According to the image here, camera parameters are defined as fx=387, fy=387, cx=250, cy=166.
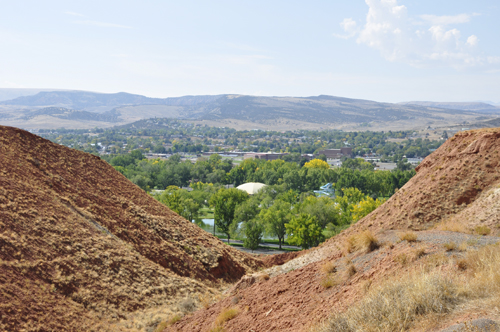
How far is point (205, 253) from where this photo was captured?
2320cm

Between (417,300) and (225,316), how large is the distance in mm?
6565

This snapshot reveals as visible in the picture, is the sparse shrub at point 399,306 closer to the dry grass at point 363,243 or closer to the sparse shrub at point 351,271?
the sparse shrub at point 351,271

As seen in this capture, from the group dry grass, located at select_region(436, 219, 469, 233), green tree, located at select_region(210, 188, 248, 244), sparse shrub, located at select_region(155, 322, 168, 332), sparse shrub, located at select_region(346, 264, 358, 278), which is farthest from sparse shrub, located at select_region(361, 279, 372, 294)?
green tree, located at select_region(210, 188, 248, 244)

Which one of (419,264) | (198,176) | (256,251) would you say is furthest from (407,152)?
(419,264)

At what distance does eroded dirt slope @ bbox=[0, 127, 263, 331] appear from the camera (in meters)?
14.4

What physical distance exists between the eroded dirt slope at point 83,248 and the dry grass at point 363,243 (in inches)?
336

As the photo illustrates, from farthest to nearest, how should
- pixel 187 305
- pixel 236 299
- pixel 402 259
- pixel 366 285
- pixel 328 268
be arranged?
pixel 187 305 < pixel 236 299 < pixel 328 268 < pixel 402 259 < pixel 366 285

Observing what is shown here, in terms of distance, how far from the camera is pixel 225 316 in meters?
12.5

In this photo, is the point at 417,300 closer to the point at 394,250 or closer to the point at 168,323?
the point at 394,250

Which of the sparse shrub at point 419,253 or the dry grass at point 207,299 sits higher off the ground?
the sparse shrub at point 419,253

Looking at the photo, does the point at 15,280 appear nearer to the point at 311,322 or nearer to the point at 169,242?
the point at 169,242

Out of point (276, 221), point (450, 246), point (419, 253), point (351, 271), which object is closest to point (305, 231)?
point (276, 221)

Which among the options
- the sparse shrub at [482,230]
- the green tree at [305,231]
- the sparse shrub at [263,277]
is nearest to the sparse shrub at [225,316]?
the sparse shrub at [263,277]

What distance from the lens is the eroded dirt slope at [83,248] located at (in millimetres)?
14398
